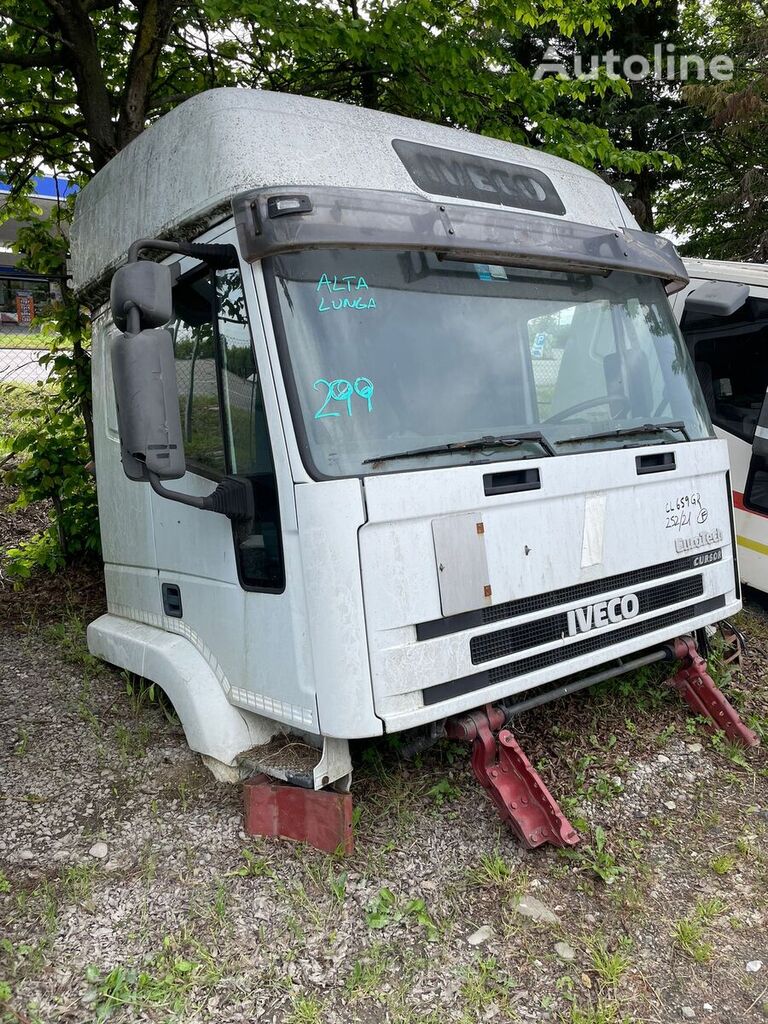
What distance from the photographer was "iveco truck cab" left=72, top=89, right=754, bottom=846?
9.15ft

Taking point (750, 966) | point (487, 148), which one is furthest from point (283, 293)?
point (750, 966)

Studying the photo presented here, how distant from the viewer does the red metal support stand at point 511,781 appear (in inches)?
122

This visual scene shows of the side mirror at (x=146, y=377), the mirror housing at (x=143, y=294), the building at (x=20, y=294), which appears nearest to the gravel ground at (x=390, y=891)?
the side mirror at (x=146, y=377)

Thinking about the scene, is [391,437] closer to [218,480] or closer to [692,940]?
[218,480]

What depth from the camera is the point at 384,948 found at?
274 centimetres

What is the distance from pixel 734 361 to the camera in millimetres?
6102

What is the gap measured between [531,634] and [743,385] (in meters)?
3.83

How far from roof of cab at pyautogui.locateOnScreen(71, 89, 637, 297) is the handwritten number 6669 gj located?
0.78 metres

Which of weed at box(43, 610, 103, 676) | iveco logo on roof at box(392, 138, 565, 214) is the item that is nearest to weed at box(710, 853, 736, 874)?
iveco logo on roof at box(392, 138, 565, 214)

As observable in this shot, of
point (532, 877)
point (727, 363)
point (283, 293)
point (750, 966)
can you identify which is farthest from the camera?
point (727, 363)

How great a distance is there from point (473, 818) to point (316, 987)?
1.02 m

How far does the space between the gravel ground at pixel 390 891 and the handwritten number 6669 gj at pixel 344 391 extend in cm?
166

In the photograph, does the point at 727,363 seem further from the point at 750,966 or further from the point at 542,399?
the point at 750,966

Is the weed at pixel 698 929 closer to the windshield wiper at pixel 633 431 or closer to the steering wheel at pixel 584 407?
the windshield wiper at pixel 633 431
